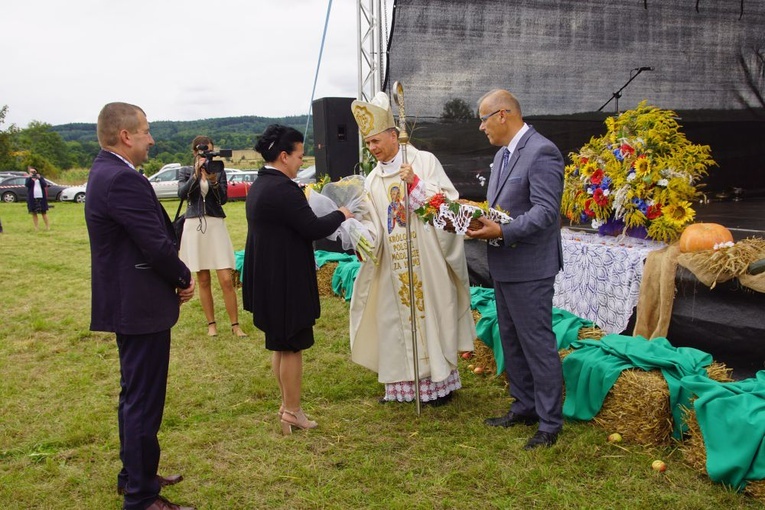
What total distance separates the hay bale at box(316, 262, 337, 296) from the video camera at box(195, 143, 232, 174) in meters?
2.26

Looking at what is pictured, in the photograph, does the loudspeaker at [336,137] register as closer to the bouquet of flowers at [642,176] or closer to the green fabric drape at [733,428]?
the bouquet of flowers at [642,176]

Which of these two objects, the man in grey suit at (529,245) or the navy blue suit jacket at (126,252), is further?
the man in grey suit at (529,245)

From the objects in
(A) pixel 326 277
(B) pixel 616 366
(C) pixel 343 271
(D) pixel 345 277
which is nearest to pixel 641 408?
(B) pixel 616 366

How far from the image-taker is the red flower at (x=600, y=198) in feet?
14.3

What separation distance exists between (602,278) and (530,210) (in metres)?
1.53

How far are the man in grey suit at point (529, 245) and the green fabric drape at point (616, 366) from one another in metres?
0.24

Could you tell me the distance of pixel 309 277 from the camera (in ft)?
11.3

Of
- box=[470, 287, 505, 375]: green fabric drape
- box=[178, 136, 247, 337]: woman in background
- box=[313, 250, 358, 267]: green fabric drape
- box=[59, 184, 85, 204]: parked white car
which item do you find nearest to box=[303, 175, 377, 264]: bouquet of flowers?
box=[470, 287, 505, 375]: green fabric drape

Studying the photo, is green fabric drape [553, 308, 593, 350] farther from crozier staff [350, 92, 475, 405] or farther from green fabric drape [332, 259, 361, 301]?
green fabric drape [332, 259, 361, 301]

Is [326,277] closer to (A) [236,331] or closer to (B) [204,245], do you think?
(A) [236,331]

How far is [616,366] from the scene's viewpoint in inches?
134

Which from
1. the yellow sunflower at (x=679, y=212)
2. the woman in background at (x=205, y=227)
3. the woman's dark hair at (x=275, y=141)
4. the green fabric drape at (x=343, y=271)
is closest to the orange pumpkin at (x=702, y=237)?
the yellow sunflower at (x=679, y=212)

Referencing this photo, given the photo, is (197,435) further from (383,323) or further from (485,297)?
(485,297)

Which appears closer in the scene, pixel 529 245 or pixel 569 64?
pixel 529 245
